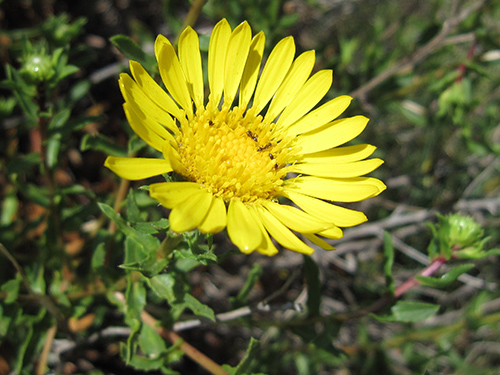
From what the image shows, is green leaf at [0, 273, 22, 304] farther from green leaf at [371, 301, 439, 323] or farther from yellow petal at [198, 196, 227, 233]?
green leaf at [371, 301, 439, 323]

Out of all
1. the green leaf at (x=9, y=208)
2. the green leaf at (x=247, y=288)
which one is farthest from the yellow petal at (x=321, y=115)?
the green leaf at (x=9, y=208)

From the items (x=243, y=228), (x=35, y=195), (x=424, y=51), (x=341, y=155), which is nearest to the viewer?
(x=243, y=228)

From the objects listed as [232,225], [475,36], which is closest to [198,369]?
[232,225]

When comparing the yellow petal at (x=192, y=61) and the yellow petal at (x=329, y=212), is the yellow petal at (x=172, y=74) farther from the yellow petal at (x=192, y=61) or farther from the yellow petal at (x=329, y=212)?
the yellow petal at (x=329, y=212)

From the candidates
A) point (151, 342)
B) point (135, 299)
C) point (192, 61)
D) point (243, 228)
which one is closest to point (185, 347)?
point (151, 342)

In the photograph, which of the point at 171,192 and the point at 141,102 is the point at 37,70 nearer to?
the point at 141,102

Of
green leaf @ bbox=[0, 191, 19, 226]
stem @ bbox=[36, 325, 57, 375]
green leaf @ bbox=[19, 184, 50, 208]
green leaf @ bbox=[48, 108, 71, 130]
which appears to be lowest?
stem @ bbox=[36, 325, 57, 375]

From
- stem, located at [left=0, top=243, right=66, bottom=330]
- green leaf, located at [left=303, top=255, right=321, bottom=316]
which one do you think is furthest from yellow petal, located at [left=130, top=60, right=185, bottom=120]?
stem, located at [left=0, top=243, right=66, bottom=330]
